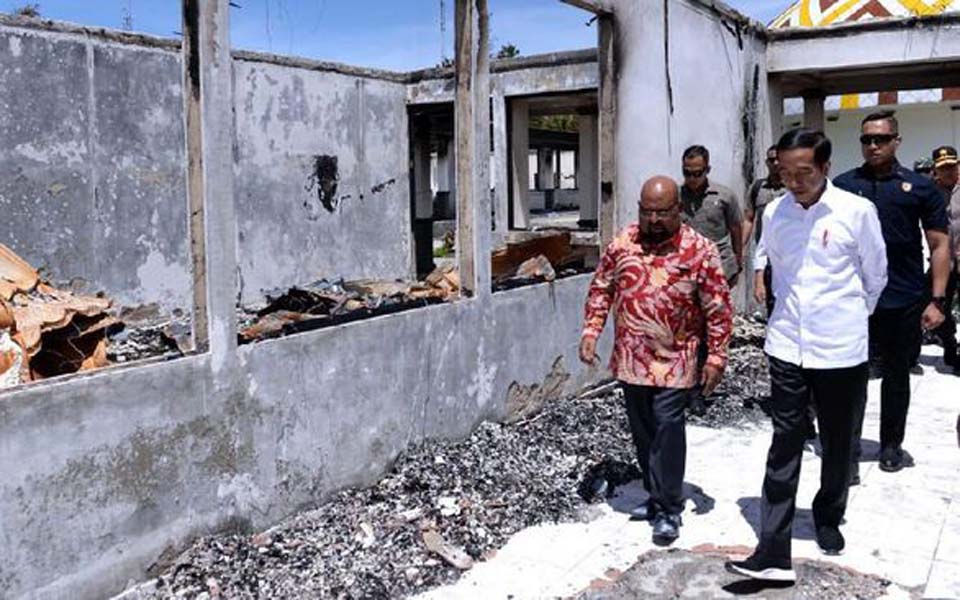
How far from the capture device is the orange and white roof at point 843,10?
15.3 m

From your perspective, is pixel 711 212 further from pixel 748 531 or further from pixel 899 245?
pixel 748 531

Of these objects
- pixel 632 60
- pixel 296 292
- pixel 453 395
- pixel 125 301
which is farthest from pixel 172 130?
pixel 453 395

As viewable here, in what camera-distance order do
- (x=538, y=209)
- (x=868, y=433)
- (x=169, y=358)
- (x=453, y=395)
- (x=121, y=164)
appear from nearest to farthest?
(x=169, y=358)
(x=453, y=395)
(x=868, y=433)
(x=121, y=164)
(x=538, y=209)

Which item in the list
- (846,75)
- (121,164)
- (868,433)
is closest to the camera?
(868,433)

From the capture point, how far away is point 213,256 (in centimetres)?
392

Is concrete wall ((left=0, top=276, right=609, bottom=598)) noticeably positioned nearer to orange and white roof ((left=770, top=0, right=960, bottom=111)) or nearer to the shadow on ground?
the shadow on ground

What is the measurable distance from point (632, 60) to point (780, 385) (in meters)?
4.00

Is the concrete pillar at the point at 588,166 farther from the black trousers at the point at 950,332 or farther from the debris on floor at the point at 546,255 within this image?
the black trousers at the point at 950,332

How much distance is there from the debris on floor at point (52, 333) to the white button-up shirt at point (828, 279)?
3.18 m

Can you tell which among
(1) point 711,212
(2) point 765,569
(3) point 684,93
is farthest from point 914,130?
(2) point 765,569

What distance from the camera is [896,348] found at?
16.5 feet

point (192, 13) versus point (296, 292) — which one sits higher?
point (192, 13)

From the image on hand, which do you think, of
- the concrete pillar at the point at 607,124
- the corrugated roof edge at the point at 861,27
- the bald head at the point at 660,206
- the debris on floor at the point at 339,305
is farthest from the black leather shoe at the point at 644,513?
the corrugated roof edge at the point at 861,27

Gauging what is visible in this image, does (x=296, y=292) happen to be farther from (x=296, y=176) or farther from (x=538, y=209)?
(x=538, y=209)
